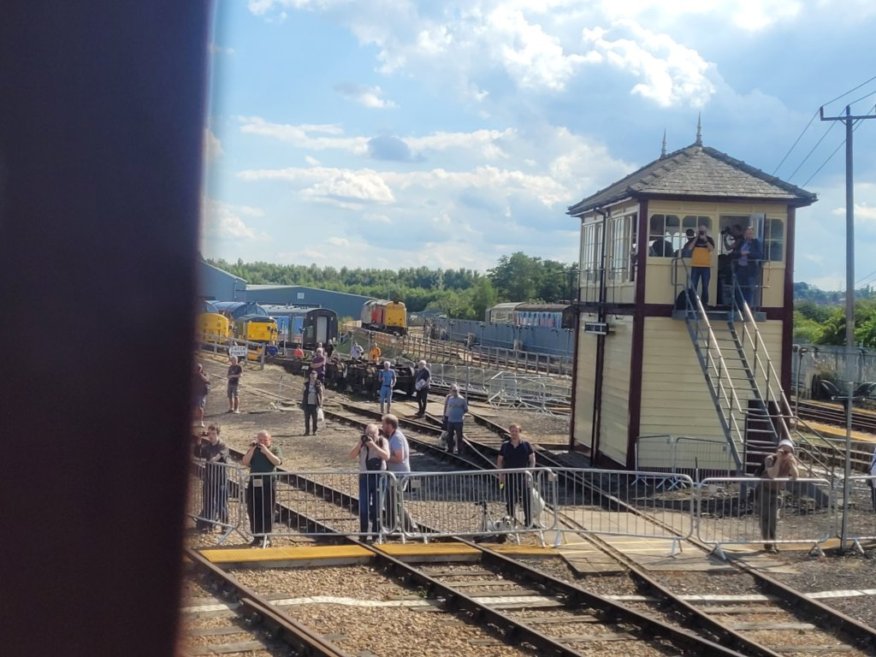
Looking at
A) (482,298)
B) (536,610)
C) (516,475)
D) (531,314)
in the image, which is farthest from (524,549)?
(482,298)

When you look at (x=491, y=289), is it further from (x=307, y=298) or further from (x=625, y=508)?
(x=625, y=508)

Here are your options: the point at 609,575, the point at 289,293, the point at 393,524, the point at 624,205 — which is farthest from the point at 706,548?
the point at 289,293

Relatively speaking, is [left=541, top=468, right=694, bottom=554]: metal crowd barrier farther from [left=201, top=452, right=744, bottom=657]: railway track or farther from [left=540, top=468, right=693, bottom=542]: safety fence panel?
[left=201, top=452, right=744, bottom=657]: railway track

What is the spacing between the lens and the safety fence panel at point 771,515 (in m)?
12.6

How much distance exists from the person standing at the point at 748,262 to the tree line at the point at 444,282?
202 ft

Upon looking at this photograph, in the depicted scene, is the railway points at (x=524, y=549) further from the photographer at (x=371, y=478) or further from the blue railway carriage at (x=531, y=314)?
the blue railway carriage at (x=531, y=314)

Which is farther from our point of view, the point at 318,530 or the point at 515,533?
the point at 318,530

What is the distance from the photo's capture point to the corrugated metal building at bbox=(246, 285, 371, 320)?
314 feet

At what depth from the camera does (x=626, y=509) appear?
1539 cm

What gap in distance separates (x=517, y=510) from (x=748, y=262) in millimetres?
6853

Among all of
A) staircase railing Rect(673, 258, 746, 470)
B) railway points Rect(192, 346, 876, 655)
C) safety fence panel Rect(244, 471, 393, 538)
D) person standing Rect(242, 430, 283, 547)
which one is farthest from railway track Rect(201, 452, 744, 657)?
staircase railing Rect(673, 258, 746, 470)

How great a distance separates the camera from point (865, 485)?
16219 mm

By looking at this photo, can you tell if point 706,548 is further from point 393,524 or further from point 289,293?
point 289,293

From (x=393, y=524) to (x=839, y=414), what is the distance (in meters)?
20.9
